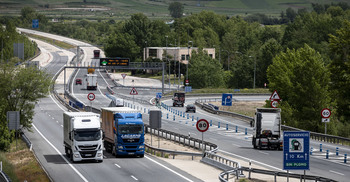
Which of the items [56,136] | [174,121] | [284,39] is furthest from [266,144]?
[284,39]

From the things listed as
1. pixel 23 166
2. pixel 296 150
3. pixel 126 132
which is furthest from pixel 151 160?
pixel 296 150

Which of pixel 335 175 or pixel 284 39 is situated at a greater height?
pixel 284 39

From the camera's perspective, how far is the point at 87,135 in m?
39.4

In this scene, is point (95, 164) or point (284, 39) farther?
point (284, 39)

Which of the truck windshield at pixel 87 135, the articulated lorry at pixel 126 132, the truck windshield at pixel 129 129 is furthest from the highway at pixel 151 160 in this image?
the truck windshield at pixel 129 129

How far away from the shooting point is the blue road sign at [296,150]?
1008 inches

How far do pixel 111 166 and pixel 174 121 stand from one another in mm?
41976

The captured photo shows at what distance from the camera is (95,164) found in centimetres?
3962

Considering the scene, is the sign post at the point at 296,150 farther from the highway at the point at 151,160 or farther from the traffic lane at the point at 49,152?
the traffic lane at the point at 49,152

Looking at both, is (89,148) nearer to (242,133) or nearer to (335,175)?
(335,175)

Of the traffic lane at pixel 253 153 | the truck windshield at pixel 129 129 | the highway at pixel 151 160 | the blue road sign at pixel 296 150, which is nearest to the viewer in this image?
the blue road sign at pixel 296 150

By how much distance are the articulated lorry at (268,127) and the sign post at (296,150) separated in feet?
69.4

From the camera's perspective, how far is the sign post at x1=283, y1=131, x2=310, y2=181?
2561 cm

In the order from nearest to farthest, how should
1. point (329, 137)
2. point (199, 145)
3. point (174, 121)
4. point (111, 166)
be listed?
point (111, 166) → point (199, 145) → point (329, 137) → point (174, 121)
